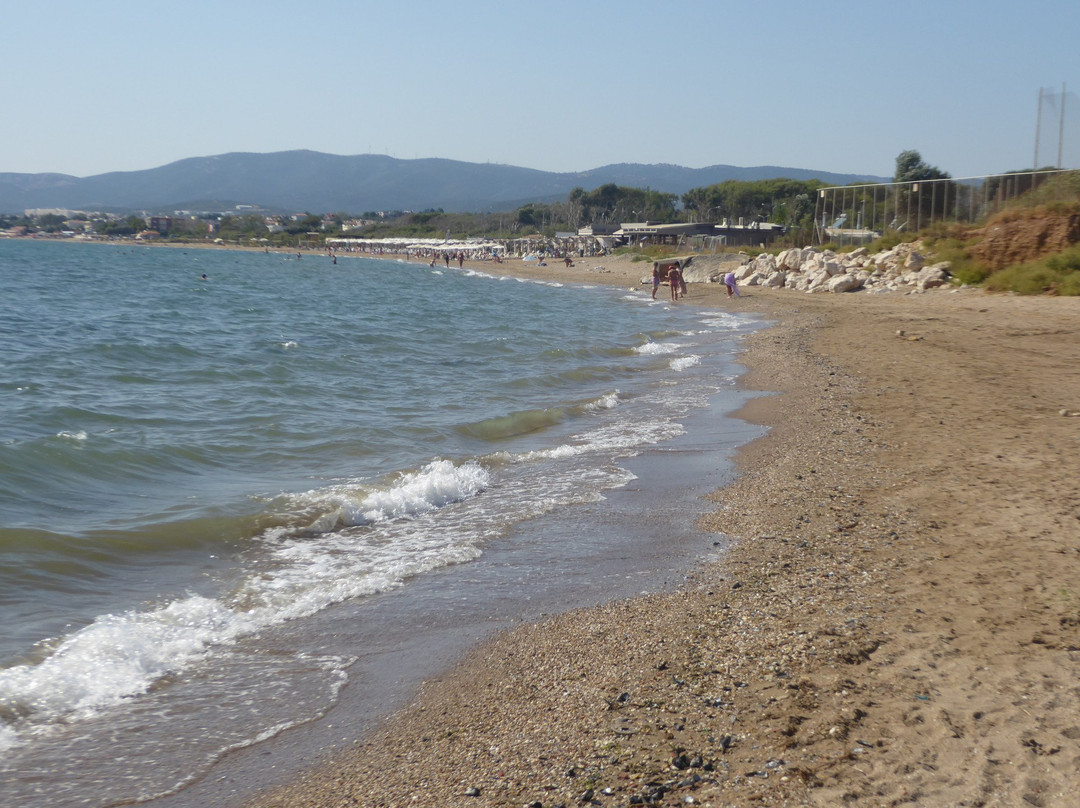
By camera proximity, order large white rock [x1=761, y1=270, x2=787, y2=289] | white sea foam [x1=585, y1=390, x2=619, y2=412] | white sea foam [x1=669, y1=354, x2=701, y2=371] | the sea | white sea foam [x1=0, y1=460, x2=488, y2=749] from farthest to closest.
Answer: large white rock [x1=761, y1=270, x2=787, y2=289] → white sea foam [x1=669, y1=354, x2=701, y2=371] → white sea foam [x1=585, y1=390, x2=619, y2=412] → white sea foam [x1=0, y1=460, x2=488, y2=749] → the sea

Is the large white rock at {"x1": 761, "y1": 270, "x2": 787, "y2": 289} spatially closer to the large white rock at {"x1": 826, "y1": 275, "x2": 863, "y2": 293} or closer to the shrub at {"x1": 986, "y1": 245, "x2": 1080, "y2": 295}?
the large white rock at {"x1": 826, "y1": 275, "x2": 863, "y2": 293}

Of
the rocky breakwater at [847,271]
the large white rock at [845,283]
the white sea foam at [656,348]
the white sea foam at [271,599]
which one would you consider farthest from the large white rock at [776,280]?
the white sea foam at [271,599]

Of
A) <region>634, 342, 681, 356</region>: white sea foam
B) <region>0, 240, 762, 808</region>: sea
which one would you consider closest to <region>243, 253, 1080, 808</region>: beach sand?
<region>0, 240, 762, 808</region>: sea

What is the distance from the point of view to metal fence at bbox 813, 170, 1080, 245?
2870 centimetres

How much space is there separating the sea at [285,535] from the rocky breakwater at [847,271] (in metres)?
13.9

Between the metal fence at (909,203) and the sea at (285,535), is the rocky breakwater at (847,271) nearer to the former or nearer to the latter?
the metal fence at (909,203)

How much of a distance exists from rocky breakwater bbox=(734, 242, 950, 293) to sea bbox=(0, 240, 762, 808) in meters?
13.9

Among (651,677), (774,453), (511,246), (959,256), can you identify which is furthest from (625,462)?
(511,246)

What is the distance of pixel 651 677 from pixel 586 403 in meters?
9.47

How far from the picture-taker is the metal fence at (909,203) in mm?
28703

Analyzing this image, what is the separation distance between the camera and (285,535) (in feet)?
23.7

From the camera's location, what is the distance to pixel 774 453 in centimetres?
913

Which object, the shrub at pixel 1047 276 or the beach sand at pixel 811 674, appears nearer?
the beach sand at pixel 811 674

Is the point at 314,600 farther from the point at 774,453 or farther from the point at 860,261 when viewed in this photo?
the point at 860,261
